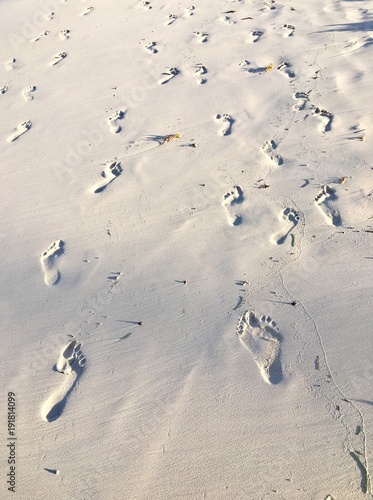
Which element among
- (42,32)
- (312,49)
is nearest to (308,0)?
(312,49)

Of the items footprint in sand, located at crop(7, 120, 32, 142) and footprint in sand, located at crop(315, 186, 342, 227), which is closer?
footprint in sand, located at crop(315, 186, 342, 227)

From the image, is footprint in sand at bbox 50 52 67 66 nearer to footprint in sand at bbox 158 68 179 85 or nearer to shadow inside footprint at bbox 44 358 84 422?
footprint in sand at bbox 158 68 179 85

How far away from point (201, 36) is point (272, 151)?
7.89ft

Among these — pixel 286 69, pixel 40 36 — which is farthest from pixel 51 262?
pixel 40 36

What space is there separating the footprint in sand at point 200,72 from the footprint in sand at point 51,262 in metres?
2.37

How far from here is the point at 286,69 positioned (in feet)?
14.3

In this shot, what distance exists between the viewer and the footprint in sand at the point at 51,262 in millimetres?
2971

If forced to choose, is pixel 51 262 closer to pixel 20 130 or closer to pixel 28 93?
pixel 20 130

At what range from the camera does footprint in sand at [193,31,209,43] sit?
5038 mm

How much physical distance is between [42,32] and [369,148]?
476 cm

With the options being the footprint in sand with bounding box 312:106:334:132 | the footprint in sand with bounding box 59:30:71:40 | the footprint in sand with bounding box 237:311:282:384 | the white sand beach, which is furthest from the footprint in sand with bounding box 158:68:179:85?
the footprint in sand with bounding box 237:311:282:384

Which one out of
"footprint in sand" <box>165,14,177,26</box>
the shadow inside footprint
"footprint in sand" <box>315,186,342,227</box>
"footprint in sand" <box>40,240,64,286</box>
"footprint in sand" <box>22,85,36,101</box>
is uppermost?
"footprint in sand" <box>22,85,36,101</box>

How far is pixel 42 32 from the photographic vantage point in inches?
229

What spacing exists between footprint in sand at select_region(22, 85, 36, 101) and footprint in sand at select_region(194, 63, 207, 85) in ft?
6.00
